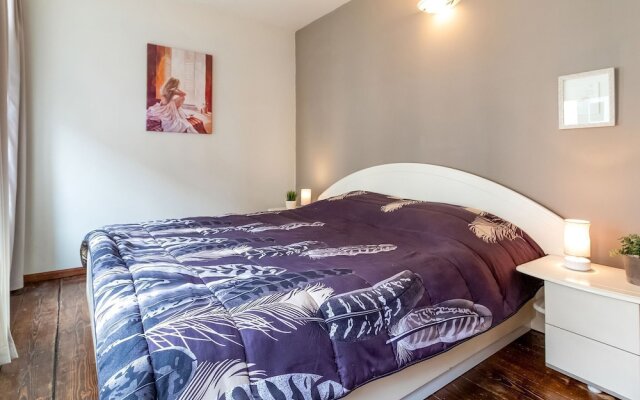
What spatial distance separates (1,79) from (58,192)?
1.59m

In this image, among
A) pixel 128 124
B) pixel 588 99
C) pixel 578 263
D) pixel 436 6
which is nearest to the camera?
pixel 578 263

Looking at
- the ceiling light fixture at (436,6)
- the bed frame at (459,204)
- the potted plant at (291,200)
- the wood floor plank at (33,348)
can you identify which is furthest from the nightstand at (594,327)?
the potted plant at (291,200)

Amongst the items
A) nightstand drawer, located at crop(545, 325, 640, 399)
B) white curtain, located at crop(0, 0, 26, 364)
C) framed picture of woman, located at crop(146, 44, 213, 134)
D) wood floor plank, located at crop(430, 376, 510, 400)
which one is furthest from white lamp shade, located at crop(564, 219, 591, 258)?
white curtain, located at crop(0, 0, 26, 364)

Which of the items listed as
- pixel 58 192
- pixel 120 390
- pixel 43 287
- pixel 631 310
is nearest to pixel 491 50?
pixel 631 310

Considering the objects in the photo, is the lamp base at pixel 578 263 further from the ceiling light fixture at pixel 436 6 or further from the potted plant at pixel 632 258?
the ceiling light fixture at pixel 436 6

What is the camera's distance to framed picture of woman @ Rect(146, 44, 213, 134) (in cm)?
333

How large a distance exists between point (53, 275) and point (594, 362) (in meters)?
3.82

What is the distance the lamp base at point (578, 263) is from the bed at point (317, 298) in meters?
0.20

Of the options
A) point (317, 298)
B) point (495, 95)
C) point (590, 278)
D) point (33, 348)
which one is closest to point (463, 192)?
point (495, 95)

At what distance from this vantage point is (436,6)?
2.50 metres

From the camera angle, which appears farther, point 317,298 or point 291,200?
point 291,200

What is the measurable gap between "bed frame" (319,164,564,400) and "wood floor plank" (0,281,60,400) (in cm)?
146

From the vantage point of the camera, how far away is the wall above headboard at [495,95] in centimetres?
178

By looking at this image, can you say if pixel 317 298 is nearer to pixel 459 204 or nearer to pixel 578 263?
pixel 578 263
